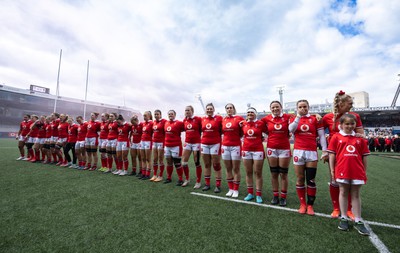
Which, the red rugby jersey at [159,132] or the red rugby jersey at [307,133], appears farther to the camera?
the red rugby jersey at [159,132]

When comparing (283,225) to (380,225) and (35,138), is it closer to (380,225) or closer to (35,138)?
(380,225)

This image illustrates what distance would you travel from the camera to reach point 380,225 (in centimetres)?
315

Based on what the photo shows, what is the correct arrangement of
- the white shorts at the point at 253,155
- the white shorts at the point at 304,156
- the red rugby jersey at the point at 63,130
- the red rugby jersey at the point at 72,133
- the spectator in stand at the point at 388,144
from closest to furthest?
1. the white shorts at the point at 304,156
2. the white shorts at the point at 253,155
3. the red rugby jersey at the point at 72,133
4. the red rugby jersey at the point at 63,130
5. the spectator in stand at the point at 388,144

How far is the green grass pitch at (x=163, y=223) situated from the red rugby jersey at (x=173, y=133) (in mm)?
1312

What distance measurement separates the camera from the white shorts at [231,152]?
4.62 metres

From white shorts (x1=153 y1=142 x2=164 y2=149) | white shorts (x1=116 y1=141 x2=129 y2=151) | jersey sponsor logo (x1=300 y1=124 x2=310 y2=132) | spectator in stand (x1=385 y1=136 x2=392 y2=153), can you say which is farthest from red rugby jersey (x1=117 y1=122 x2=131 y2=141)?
spectator in stand (x1=385 y1=136 x2=392 y2=153)

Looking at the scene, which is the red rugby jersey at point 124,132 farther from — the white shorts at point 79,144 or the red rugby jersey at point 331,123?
the red rugby jersey at point 331,123

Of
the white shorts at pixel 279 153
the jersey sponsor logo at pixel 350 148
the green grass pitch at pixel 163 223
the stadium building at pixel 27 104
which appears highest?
the stadium building at pixel 27 104

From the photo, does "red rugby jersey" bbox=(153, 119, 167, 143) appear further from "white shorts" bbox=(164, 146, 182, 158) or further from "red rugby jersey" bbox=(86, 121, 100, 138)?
"red rugby jersey" bbox=(86, 121, 100, 138)

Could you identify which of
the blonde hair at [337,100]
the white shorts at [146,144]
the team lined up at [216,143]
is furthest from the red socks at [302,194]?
the white shorts at [146,144]

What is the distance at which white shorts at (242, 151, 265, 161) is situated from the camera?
421 cm

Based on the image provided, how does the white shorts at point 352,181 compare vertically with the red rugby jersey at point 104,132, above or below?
below

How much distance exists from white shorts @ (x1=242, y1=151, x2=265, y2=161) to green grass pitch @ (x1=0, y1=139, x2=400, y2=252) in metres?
0.96

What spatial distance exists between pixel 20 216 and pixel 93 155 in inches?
175
